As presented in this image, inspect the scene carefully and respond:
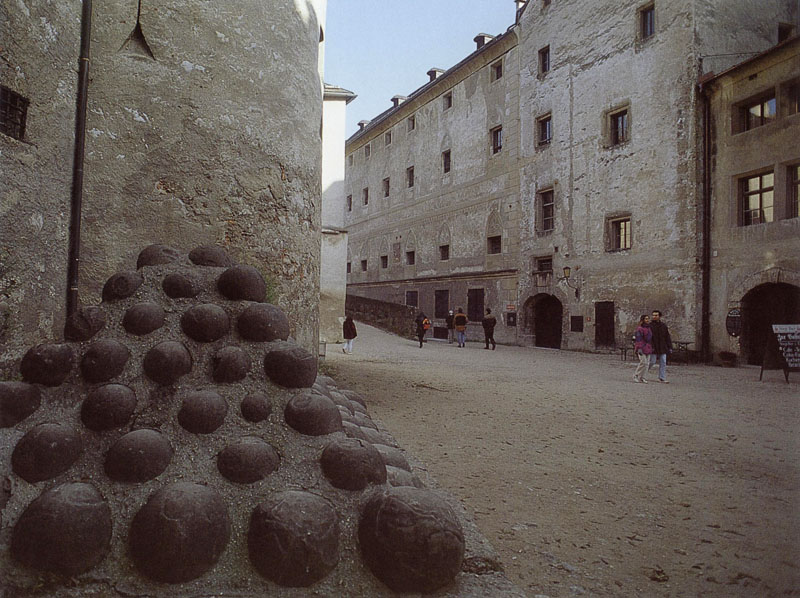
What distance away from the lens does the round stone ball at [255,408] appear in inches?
83.5

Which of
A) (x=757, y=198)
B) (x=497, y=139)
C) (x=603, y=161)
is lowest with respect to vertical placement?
(x=757, y=198)

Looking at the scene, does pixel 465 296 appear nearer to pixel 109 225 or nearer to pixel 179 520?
pixel 109 225

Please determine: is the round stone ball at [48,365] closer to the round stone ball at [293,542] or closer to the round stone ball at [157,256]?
the round stone ball at [157,256]

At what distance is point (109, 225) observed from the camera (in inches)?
169

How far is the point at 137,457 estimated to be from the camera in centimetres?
188

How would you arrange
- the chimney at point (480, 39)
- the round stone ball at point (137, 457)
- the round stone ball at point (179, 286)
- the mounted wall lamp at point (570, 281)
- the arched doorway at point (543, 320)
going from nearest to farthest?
the round stone ball at point (137, 457) → the round stone ball at point (179, 286) → the mounted wall lamp at point (570, 281) → the arched doorway at point (543, 320) → the chimney at point (480, 39)

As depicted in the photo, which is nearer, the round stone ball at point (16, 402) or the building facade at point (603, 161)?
the round stone ball at point (16, 402)

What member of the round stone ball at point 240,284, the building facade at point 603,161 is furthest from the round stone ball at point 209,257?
the building facade at point 603,161

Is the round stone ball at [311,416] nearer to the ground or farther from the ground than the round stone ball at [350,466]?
farther from the ground

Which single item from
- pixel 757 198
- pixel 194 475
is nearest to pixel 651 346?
pixel 757 198

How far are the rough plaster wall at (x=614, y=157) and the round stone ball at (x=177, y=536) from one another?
1544 centimetres

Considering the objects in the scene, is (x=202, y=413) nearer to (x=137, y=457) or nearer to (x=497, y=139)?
(x=137, y=457)

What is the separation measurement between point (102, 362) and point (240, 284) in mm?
647

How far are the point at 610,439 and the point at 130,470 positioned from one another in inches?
183
